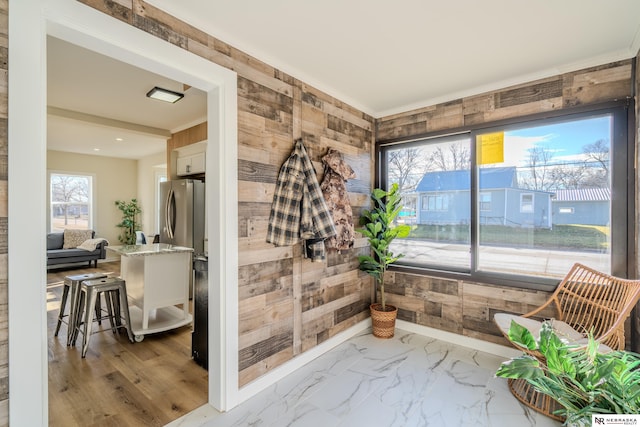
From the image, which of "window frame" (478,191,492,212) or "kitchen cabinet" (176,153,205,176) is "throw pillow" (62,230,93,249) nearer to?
"kitchen cabinet" (176,153,205,176)

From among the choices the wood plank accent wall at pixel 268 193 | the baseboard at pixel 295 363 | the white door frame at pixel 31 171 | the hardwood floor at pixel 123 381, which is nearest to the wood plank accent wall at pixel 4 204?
the white door frame at pixel 31 171

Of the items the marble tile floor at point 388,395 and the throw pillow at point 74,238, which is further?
the throw pillow at point 74,238

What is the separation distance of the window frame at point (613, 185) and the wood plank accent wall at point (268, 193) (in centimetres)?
138

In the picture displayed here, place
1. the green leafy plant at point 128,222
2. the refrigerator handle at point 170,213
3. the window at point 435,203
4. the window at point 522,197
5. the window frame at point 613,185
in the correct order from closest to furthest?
the window frame at point 613,185 < the window at point 522,197 < the window at point 435,203 < the refrigerator handle at point 170,213 < the green leafy plant at point 128,222

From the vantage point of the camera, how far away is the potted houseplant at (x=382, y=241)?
3.21 m

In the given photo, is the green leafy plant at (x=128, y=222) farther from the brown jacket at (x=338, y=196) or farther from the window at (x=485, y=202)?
the window at (x=485, y=202)

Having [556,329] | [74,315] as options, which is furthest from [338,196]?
[74,315]

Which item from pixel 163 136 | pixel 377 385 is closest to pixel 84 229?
pixel 163 136

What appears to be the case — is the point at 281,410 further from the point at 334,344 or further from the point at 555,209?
the point at 555,209

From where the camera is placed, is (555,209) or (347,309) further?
(347,309)

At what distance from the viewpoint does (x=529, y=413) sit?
2.01m

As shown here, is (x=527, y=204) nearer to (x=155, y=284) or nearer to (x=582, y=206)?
(x=582, y=206)

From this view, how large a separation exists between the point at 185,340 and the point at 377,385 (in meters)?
2.06

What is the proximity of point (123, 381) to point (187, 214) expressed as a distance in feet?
7.83
